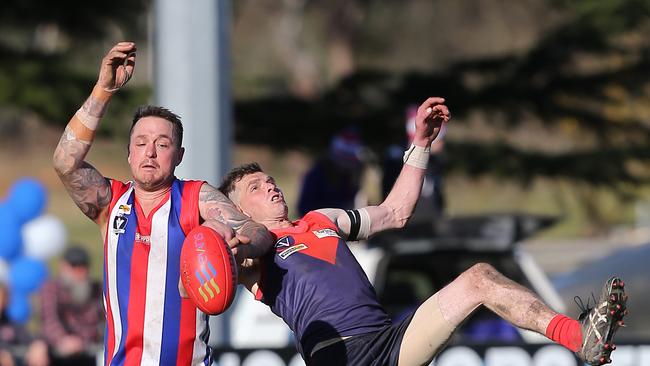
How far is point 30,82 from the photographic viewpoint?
16.3 metres

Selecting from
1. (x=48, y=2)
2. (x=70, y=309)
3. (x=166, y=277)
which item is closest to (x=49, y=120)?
(x=48, y=2)

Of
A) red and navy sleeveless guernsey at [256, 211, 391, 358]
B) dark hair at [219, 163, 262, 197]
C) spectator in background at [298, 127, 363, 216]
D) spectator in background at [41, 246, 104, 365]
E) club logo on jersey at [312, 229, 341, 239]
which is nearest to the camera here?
red and navy sleeveless guernsey at [256, 211, 391, 358]

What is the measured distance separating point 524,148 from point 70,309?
8492mm

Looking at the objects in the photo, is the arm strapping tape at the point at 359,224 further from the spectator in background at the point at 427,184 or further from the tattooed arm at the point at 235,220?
the spectator in background at the point at 427,184

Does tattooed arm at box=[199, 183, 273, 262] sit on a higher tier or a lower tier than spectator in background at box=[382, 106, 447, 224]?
lower

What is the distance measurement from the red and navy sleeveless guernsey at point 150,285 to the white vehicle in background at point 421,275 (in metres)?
3.63

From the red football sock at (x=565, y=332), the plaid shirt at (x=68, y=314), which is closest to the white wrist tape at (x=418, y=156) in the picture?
the red football sock at (x=565, y=332)

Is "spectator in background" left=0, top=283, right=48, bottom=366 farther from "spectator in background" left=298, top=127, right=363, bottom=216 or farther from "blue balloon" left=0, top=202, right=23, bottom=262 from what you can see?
"spectator in background" left=298, top=127, right=363, bottom=216

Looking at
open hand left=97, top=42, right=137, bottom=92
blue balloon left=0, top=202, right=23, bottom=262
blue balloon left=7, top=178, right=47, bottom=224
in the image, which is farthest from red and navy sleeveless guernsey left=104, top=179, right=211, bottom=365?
blue balloon left=7, top=178, right=47, bottom=224

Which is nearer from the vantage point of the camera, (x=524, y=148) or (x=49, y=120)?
(x=49, y=120)

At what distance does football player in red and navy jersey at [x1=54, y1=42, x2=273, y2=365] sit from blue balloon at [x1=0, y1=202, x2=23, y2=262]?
8014 mm

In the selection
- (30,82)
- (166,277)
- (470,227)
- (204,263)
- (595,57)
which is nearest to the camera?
(204,263)

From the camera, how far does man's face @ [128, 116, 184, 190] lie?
18.7ft

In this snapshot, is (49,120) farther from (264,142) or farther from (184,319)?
(184,319)
